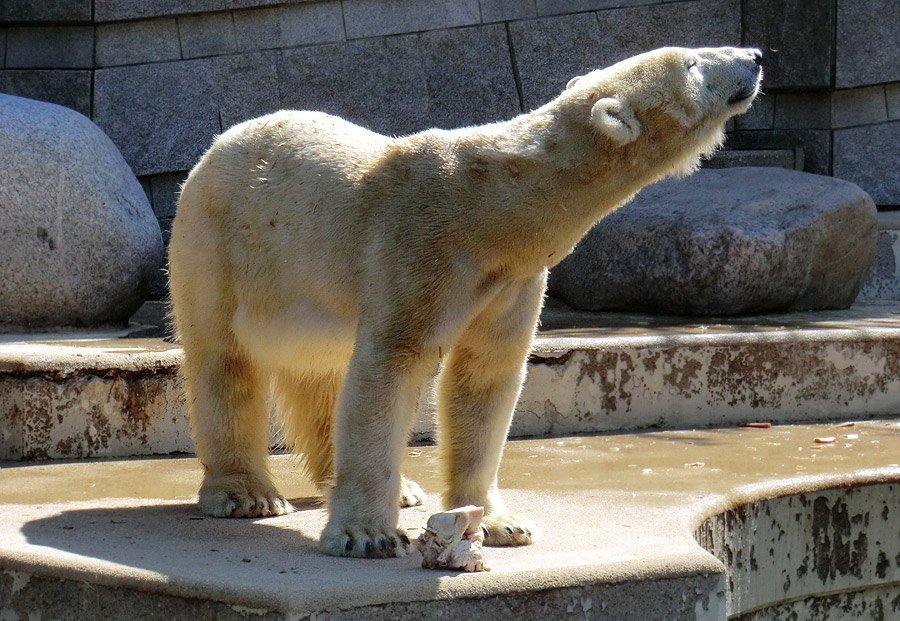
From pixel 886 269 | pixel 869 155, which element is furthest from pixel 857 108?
pixel 886 269

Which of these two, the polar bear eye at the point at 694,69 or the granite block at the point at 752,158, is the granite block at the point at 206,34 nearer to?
the granite block at the point at 752,158

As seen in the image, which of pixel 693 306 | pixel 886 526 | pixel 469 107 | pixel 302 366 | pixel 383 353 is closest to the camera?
pixel 383 353

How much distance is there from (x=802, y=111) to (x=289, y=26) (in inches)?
159

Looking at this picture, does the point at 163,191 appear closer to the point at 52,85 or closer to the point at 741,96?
the point at 52,85

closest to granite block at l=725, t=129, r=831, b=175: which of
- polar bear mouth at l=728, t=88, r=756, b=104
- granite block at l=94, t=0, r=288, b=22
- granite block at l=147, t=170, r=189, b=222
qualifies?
granite block at l=94, t=0, r=288, b=22

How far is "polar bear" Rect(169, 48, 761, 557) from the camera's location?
3176 mm

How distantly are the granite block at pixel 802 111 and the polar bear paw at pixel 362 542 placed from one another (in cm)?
756

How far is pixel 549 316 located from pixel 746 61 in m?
4.25

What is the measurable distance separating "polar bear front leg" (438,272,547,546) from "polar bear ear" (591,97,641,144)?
20.6 inches

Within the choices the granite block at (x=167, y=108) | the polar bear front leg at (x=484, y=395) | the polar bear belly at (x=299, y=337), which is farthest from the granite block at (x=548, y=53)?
the polar bear front leg at (x=484, y=395)

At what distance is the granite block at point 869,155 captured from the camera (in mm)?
9812

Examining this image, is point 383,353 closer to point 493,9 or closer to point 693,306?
point 693,306

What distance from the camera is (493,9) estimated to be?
9.34 m

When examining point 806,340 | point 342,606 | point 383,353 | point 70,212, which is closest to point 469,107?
point 70,212
